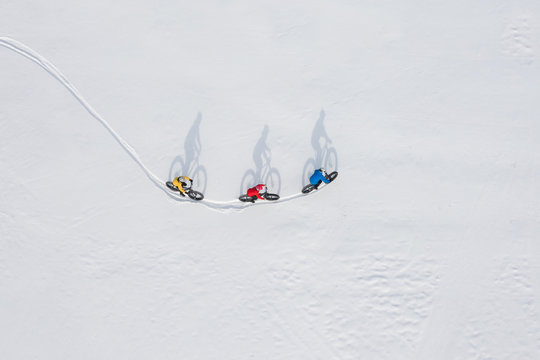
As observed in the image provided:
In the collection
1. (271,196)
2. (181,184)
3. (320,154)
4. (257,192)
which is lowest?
(271,196)

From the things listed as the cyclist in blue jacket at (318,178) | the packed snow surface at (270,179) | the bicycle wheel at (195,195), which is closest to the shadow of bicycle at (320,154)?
the packed snow surface at (270,179)

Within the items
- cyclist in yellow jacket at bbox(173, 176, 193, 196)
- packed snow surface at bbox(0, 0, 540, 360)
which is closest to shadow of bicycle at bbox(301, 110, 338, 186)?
packed snow surface at bbox(0, 0, 540, 360)

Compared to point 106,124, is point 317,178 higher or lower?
lower

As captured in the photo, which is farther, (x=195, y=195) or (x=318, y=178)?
(x=195, y=195)

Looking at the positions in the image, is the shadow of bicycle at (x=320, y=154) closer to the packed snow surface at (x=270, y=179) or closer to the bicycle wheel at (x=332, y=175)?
the packed snow surface at (x=270, y=179)

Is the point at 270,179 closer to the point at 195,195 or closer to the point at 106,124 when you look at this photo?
the point at 195,195

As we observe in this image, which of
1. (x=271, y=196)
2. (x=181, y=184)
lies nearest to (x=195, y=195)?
(x=181, y=184)

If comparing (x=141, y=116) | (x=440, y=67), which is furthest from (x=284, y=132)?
(x=440, y=67)
